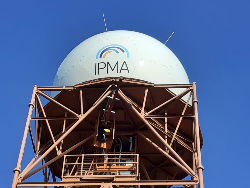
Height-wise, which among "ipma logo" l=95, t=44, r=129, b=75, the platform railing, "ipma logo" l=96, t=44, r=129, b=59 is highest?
"ipma logo" l=96, t=44, r=129, b=59

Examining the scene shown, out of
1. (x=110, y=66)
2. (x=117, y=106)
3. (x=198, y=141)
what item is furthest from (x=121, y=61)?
(x=198, y=141)

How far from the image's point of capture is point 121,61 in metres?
21.1

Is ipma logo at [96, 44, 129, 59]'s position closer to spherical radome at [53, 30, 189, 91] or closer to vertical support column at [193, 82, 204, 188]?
spherical radome at [53, 30, 189, 91]

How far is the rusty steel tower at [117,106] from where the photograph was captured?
20359mm

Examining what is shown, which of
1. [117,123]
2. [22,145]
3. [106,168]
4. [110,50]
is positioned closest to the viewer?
[22,145]

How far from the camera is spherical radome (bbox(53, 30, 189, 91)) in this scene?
68.8 ft

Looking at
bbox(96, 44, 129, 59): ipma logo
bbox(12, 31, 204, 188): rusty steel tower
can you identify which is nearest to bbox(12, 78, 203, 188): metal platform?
bbox(12, 31, 204, 188): rusty steel tower

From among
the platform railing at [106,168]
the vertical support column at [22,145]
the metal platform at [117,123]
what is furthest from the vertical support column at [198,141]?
the vertical support column at [22,145]

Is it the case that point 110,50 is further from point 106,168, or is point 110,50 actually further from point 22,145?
point 22,145

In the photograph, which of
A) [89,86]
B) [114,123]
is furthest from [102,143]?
[89,86]

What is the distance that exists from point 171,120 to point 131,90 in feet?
8.37

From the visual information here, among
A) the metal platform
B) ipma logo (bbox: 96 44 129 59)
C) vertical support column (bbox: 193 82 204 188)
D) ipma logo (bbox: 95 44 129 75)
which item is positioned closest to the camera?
vertical support column (bbox: 193 82 204 188)

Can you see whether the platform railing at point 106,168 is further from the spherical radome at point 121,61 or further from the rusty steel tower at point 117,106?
the spherical radome at point 121,61

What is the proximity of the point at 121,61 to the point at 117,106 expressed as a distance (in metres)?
2.07
